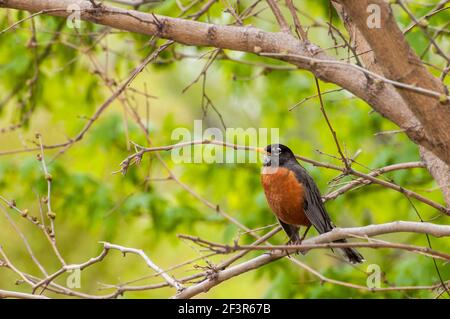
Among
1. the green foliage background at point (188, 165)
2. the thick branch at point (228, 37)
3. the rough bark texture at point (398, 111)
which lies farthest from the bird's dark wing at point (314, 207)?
the thick branch at point (228, 37)

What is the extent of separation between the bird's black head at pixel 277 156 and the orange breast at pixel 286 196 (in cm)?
12

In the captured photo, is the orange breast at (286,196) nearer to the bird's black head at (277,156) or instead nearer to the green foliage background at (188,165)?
the bird's black head at (277,156)

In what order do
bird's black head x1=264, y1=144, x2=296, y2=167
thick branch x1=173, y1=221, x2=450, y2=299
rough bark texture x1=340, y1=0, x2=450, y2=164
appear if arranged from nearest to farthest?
rough bark texture x1=340, y1=0, x2=450, y2=164 < thick branch x1=173, y1=221, x2=450, y2=299 < bird's black head x1=264, y1=144, x2=296, y2=167

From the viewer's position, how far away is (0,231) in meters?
11.9

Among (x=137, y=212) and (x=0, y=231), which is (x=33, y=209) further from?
(x=137, y=212)

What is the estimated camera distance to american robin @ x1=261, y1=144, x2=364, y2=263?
4.36 metres

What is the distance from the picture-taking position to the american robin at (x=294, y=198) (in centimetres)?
436

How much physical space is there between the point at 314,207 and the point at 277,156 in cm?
52

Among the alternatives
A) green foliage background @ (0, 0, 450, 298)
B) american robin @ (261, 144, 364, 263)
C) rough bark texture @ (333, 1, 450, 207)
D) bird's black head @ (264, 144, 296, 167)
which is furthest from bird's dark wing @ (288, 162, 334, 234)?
green foliage background @ (0, 0, 450, 298)

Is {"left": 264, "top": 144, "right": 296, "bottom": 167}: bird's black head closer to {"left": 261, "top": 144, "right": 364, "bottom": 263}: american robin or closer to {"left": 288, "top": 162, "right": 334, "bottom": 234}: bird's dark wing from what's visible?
{"left": 261, "top": 144, "right": 364, "bottom": 263}: american robin

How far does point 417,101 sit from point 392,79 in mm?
132

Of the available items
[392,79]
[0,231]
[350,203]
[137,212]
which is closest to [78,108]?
[137,212]

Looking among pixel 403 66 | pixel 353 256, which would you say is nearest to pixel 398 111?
pixel 403 66
